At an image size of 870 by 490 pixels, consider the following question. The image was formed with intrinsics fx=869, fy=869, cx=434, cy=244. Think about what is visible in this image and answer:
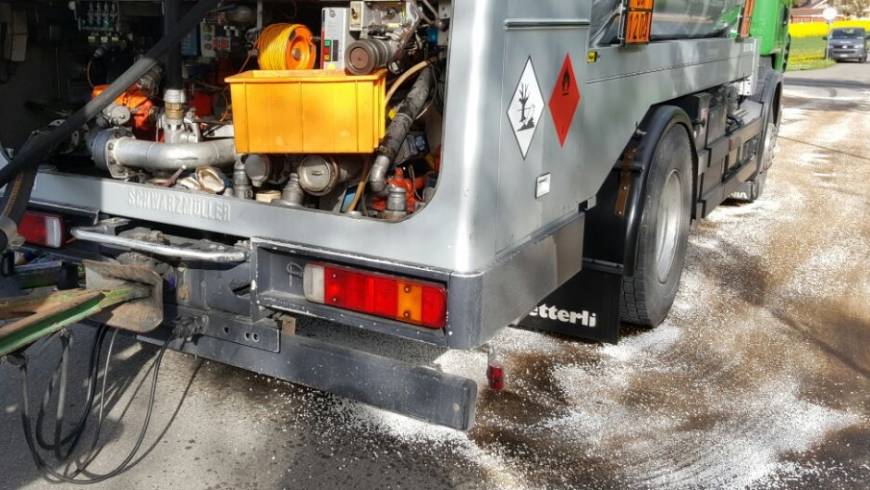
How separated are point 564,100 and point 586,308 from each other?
5.20ft

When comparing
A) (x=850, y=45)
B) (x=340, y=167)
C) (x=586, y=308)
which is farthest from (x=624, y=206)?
(x=850, y=45)

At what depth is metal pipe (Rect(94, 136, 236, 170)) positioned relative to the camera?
3434mm

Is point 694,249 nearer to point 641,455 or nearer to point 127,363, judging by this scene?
Answer: point 641,455

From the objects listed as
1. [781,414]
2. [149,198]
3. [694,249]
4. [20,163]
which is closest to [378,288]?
[149,198]

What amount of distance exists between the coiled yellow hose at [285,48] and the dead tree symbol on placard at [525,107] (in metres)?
0.98

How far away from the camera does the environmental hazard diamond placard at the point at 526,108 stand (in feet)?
9.11

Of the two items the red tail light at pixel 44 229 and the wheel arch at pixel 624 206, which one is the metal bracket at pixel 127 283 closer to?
the red tail light at pixel 44 229

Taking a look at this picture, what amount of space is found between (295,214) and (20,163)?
3.54 ft

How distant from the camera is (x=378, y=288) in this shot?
2873mm

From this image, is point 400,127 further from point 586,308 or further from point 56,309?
point 586,308

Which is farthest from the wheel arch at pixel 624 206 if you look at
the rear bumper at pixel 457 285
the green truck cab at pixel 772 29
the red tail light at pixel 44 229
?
the green truck cab at pixel 772 29

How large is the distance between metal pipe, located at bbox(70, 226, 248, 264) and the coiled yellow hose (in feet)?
2.42

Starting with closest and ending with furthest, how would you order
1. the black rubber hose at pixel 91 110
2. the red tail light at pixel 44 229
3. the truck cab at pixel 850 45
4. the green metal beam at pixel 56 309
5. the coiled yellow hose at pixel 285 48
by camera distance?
the green metal beam at pixel 56 309
the black rubber hose at pixel 91 110
the coiled yellow hose at pixel 285 48
the red tail light at pixel 44 229
the truck cab at pixel 850 45

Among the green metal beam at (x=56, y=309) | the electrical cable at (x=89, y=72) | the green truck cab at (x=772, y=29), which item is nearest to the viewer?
the green metal beam at (x=56, y=309)
